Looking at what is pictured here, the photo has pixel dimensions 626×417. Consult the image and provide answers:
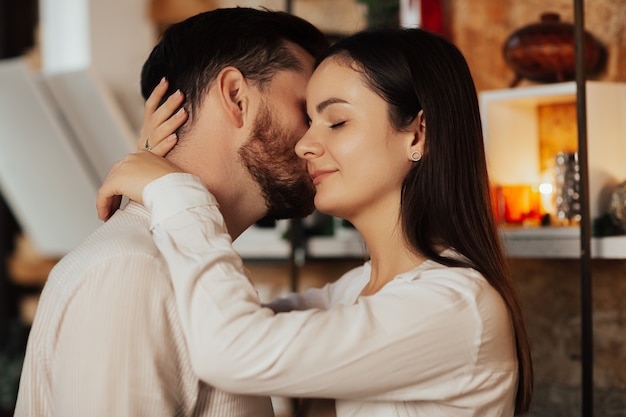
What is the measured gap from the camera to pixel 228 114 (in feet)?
5.74

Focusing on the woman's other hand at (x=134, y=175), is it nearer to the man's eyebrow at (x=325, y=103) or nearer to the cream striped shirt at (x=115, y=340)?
the cream striped shirt at (x=115, y=340)

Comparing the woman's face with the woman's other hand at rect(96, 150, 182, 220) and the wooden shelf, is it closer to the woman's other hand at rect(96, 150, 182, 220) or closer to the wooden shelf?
the woman's other hand at rect(96, 150, 182, 220)

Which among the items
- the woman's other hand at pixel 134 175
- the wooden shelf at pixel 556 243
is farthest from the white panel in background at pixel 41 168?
the woman's other hand at pixel 134 175

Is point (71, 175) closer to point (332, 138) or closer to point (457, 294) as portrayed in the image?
point (332, 138)

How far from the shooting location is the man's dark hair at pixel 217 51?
5.80 feet

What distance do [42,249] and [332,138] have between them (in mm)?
2723

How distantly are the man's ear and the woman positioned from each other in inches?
5.1

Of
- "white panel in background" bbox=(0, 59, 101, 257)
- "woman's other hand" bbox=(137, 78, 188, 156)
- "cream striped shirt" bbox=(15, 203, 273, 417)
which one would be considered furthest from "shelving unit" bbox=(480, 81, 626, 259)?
"white panel in background" bbox=(0, 59, 101, 257)

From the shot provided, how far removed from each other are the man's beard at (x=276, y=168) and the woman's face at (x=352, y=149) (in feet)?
0.32

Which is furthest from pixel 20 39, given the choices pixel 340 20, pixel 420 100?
pixel 420 100

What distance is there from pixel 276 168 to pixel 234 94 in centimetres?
17

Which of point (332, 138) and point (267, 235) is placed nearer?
point (332, 138)

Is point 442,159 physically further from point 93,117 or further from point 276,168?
point 93,117

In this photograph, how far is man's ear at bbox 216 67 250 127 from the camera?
68.9 inches
